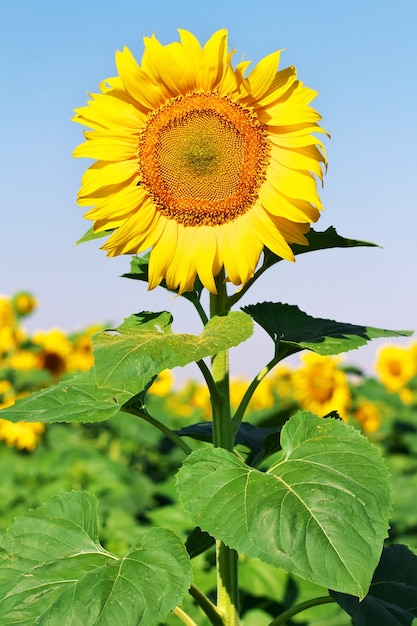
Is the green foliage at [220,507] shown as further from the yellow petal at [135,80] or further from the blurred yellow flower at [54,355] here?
the blurred yellow flower at [54,355]

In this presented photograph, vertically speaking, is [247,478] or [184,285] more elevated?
[184,285]

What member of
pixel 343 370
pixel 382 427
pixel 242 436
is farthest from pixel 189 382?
pixel 242 436

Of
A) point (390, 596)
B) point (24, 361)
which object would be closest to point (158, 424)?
point (390, 596)

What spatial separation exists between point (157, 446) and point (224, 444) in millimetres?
5450

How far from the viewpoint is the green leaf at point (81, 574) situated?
1588 millimetres

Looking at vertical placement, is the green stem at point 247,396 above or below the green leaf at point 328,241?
below

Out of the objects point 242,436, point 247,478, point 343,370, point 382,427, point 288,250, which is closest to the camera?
point 247,478

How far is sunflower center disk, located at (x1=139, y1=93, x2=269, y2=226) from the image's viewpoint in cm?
194

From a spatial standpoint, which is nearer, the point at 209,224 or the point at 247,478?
the point at 247,478

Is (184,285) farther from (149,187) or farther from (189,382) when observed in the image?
(189,382)

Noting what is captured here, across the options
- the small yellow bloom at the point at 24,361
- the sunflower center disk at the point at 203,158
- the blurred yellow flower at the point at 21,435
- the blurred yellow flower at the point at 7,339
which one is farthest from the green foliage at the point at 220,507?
the blurred yellow flower at the point at 7,339

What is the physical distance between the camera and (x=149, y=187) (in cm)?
198

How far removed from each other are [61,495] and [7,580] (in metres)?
0.27

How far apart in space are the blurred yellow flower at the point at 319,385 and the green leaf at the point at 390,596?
13.4 feet
